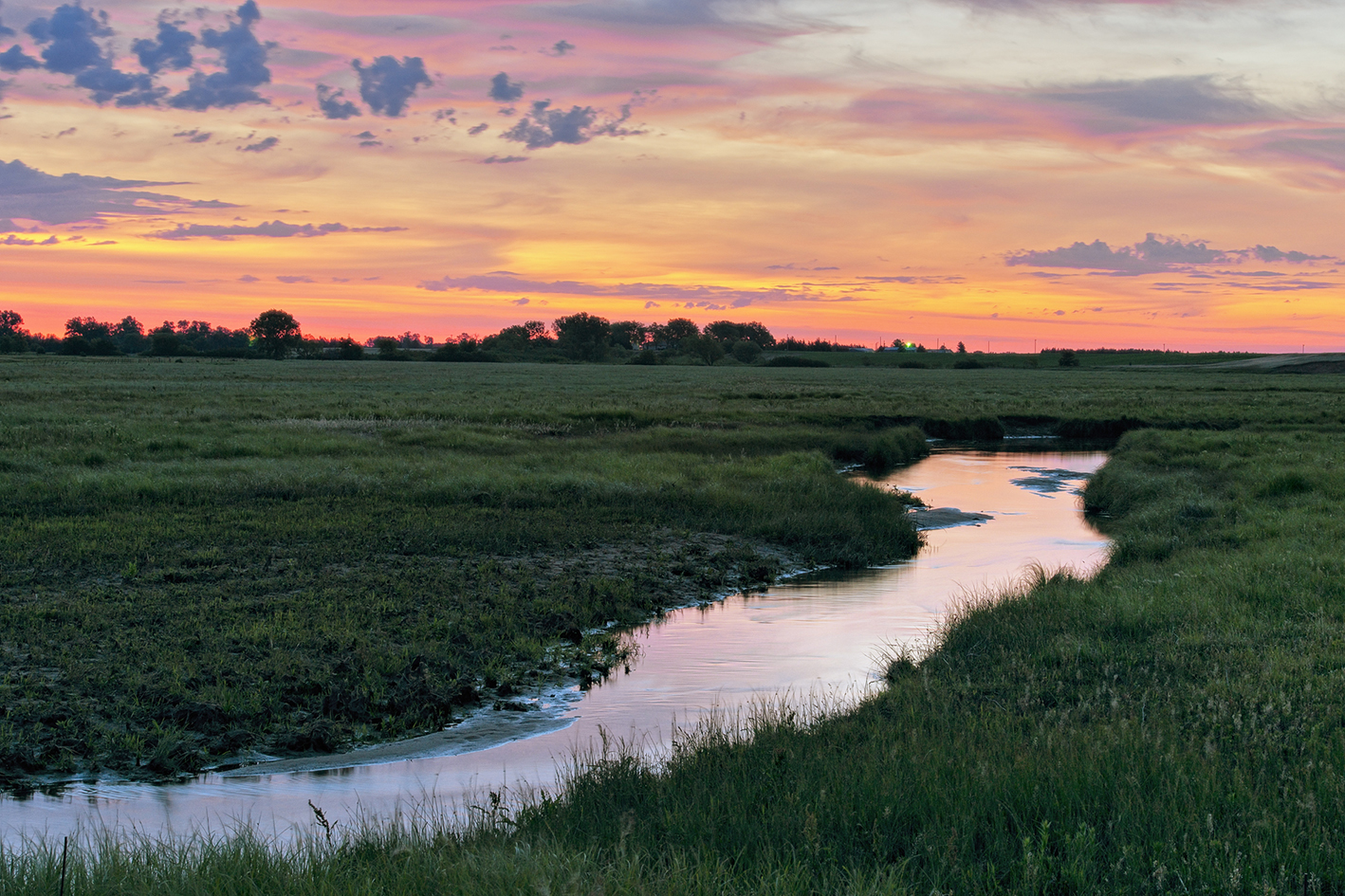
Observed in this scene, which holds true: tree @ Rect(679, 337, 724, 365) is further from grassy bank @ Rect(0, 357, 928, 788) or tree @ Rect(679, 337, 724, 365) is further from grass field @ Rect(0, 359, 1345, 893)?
grass field @ Rect(0, 359, 1345, 893)

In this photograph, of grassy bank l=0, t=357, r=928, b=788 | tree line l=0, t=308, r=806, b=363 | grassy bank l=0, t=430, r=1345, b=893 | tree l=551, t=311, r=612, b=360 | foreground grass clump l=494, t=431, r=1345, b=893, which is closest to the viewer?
grassy bank l=0, t=430, r=1345, b=893

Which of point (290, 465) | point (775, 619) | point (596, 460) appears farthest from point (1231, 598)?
point (290, 465)

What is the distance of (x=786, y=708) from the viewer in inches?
351

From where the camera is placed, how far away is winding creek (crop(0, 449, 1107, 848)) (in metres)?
7.74

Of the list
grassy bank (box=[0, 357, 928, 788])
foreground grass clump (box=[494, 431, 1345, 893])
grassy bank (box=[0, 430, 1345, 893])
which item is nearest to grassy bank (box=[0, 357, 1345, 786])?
grassy bank (box=[0, 357, 928, 788])

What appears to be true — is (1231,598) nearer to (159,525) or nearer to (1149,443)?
(159,525)

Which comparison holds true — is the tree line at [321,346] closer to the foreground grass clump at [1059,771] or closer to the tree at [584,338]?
the tree at [584,338]

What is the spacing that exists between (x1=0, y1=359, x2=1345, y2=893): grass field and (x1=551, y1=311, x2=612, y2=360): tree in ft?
519

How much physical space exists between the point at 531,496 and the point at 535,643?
9.52 meters

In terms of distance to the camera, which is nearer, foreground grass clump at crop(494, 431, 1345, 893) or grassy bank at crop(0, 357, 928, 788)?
foreground grass clump at crop(494, 431, 1345, 893)

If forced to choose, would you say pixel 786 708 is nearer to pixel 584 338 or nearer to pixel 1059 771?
pixel 1059 771

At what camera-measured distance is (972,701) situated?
8.57 metres

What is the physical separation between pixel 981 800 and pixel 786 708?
3295 millimetres

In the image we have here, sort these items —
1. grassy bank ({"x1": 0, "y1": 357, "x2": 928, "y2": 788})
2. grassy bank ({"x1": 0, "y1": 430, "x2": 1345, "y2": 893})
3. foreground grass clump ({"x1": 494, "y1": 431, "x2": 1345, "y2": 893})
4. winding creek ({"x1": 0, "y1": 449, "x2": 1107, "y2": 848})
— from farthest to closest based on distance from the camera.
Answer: grassy bank ({"x1": 0, "y1": 357, "x2": 928, "y2": 788})
winding creek ({"x1": 0, "y1": 449, "x2": 1107, "y2": 848})
foreground grass clump ({"x1": 494, "y1": 431, "x2": 1345, "y2": 893})
grassy bank ({"x1": 0, "y1": 430, "x2": 1345, "y2": 893})
